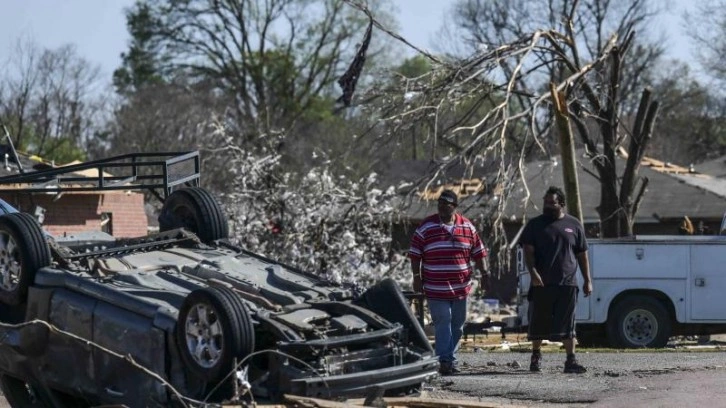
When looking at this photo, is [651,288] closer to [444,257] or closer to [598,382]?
[444,257]

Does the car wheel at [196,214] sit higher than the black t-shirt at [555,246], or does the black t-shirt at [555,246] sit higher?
the car wheel at [196,214]

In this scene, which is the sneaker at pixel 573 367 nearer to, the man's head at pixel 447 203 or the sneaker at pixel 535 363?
the sneaker at pixel 535 363

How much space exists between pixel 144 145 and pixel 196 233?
108 feet

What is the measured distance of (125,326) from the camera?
8844 mm

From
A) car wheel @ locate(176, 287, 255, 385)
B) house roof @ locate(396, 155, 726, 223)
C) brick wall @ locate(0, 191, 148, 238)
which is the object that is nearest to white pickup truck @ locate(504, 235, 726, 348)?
→ car wheel @ locate(176, 287, 255, 385)

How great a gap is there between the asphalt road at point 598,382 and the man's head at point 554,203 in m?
1.47

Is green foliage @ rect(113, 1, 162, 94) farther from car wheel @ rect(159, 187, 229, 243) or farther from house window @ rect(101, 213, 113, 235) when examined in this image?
car wheel @ rect(159, 187, 229, 243)

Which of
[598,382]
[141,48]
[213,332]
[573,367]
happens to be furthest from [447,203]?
[141,48]

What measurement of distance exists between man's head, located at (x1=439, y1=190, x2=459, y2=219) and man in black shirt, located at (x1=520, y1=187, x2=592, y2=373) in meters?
0.72

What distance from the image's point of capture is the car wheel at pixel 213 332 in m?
8.26

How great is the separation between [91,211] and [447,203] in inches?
691

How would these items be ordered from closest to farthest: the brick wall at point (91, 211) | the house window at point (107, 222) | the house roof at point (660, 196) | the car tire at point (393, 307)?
1. the car tire at point (393, 307)
2. the brick wall at point (91, 211)
3. the house window at point (107, 222)
4. the house roof at point (660, 196)

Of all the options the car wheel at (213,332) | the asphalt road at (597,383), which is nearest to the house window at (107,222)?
the asphalt road at (597,383)

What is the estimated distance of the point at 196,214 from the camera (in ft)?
35.9
